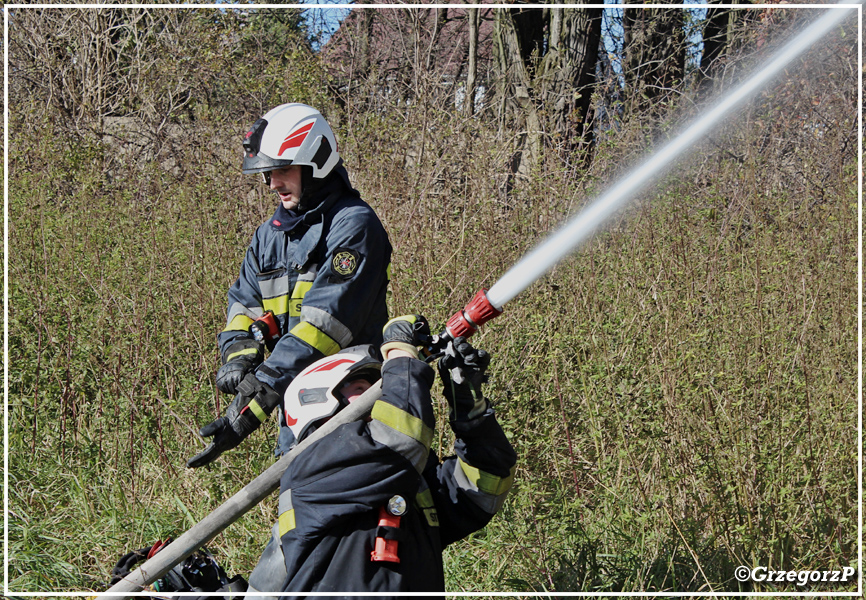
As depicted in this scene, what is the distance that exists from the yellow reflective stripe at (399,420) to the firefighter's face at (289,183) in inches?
47.9

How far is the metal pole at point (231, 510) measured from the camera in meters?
2.14

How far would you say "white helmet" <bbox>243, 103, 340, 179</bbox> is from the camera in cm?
287

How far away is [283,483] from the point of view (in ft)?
7.05

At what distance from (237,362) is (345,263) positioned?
1.82ft

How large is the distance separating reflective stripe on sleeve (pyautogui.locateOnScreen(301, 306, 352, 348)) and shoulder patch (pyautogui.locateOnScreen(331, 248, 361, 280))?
6.2 inches

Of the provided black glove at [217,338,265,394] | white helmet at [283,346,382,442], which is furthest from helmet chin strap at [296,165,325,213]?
white helmet at [283,346,382,442]

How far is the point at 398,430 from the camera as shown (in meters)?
2.01

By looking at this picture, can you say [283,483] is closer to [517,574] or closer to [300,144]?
[300,144]

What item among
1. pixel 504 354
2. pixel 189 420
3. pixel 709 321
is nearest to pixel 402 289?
pixel 504 354

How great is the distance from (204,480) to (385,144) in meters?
2.92

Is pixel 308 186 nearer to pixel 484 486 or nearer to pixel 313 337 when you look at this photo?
pixel 313 337

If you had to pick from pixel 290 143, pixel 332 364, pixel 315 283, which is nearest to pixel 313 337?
pixel 315 283

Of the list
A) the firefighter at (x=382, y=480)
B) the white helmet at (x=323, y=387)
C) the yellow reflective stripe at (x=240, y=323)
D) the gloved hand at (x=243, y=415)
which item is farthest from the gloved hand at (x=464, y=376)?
the yellow reflective stripe at (x=240, y=323)

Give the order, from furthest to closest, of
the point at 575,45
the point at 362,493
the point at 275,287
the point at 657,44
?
the point at 575,45
the point at 657,44
the point at 275,287
the point at 362,493
